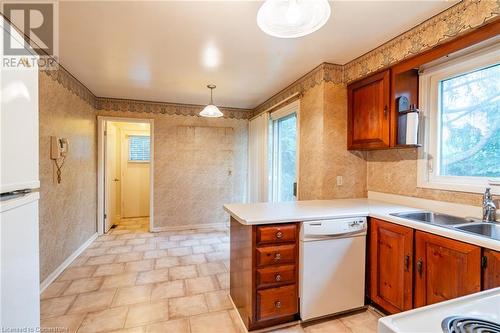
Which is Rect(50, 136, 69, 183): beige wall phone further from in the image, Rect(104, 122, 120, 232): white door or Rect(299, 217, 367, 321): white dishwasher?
Rect(299, 217, 367, 321): white dishwasher

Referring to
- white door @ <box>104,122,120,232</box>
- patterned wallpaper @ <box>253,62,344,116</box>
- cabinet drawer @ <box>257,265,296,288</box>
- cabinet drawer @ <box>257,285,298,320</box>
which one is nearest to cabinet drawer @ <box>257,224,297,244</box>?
cabinet drawer @ <box>257,265,296,288</box>

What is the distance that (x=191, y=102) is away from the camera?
446 centimetres

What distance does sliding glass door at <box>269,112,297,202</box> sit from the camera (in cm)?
369

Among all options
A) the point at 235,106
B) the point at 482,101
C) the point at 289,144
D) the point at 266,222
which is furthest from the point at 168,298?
the point at 235,106

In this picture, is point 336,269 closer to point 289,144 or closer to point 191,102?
point 289,144

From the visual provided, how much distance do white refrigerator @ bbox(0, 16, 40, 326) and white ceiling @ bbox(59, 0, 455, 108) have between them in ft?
3.49

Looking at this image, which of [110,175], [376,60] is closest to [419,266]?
[376,60]

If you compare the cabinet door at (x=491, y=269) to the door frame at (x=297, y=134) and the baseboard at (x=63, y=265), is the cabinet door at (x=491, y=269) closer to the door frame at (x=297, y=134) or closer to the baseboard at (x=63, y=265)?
the door frame at (x=297, y=134)

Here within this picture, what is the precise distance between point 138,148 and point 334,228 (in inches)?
200

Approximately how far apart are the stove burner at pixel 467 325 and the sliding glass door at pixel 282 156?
9.76ft

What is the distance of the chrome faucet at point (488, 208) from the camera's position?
166 centimetres

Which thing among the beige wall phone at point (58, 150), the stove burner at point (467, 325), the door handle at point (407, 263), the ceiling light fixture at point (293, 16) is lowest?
the door handle at point (407, 263)

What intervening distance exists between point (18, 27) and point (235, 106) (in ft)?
10.4

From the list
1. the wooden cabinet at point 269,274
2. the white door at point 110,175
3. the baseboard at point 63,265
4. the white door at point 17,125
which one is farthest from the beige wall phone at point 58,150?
the wooden cabinet at point 269,274
